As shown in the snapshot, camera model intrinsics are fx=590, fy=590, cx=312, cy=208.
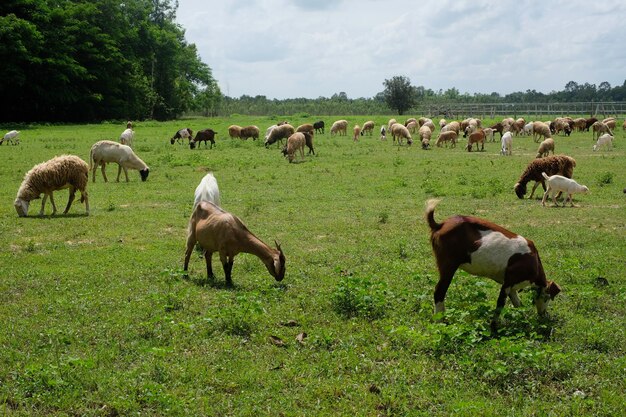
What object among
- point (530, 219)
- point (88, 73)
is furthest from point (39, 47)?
point (530, 219)

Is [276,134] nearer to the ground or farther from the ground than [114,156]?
farther from the ground

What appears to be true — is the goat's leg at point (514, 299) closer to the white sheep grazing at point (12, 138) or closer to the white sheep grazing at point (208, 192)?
the white sheep grazing at point (208, 192)

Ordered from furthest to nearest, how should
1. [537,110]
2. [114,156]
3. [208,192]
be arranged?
[537,110], [114,156], [208,192]

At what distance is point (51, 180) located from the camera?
14.6 meters

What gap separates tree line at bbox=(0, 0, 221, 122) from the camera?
52156mm

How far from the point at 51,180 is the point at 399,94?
232 ft

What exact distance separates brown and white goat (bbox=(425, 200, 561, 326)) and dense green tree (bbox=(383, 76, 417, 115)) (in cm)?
7622

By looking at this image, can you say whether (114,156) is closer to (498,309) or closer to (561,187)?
(561,187)

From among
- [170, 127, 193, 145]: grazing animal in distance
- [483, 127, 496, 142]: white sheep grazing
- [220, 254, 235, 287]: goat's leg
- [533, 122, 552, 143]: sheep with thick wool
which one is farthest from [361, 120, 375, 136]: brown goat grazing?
[220, 254, 235, 287]: goat's leg

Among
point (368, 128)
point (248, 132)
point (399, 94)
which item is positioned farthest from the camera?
point (399, 94)

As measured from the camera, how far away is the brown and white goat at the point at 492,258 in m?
6.81

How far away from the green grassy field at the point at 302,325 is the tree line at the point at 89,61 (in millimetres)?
Result: 44496

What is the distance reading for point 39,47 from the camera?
171 feet

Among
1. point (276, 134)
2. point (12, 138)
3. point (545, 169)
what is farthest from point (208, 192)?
point (12, 138)
